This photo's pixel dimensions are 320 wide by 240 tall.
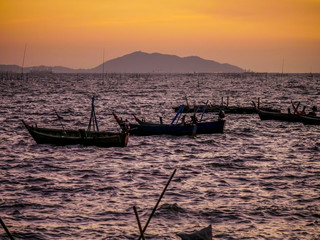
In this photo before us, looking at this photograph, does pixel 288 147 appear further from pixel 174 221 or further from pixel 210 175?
pixel 174 221

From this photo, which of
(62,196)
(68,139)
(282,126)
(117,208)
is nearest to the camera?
(117,208)

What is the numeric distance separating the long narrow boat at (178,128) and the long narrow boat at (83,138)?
4.54 metres

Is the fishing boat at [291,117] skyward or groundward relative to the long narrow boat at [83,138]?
skyward

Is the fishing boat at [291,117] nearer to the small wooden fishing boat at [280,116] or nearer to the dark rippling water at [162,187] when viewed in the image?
the small wooden fishing boat at [280,116]

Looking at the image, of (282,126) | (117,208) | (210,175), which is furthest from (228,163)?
(282,126)

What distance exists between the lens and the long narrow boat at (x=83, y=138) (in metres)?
27.9

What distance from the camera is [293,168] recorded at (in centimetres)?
2238

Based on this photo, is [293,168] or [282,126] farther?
[282,126]

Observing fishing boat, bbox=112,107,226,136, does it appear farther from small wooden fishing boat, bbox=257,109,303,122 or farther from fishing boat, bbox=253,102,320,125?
small wooden fishing boat, bbox=257,109,303,122

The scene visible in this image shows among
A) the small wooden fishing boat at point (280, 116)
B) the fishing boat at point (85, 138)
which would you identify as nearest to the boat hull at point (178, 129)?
the fishing boat at point (85, 138)

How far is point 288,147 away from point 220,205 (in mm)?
14622

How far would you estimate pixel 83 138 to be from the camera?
2802 cm

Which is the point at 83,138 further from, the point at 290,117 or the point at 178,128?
the point at 290,117

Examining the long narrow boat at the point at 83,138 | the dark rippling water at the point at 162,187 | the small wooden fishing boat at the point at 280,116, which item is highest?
the small wooden fishing boat at the point at 280,116
